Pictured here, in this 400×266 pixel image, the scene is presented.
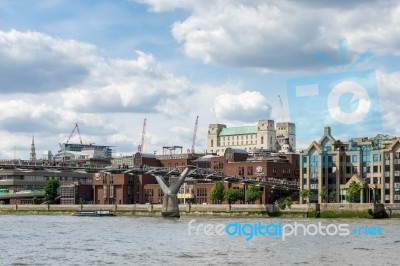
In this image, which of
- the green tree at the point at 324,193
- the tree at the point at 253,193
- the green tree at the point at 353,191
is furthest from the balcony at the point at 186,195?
the green tree at the point at 353,191

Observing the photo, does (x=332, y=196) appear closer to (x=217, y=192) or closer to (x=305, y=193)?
(x=305, y=193)

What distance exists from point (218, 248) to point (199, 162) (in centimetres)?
12461

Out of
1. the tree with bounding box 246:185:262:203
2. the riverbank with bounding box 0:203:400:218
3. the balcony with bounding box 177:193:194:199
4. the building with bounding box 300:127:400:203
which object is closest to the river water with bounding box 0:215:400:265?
the riverbank with bounding box 0:203:400:218

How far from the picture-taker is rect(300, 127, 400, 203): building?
439 ft

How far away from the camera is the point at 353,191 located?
429 feet

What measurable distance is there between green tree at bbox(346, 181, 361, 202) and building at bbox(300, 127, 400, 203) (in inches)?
47.2

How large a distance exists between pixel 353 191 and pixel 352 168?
1246 centimetres

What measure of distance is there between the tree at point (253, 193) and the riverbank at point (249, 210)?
9.85 meters

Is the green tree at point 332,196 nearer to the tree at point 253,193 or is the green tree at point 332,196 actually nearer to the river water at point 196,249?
the tree at point 253,193

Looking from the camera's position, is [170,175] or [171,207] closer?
[171,207]

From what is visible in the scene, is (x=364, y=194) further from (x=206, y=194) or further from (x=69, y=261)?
(x=69, y=261)

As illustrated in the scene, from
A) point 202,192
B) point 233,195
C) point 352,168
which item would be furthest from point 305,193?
point 202,192

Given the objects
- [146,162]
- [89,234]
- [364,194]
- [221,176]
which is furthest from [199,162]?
[89,234]

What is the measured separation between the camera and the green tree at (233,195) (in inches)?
5861
